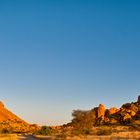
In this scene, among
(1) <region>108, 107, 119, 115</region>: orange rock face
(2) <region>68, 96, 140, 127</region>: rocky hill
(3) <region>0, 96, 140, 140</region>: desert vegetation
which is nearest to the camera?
(3) <region>0, 96, 140, 140</region>: desert vegetation

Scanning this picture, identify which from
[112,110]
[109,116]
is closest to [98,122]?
[109,116]

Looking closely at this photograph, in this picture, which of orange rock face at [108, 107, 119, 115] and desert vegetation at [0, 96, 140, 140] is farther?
orange rock face at [108, 107, 119, 115]

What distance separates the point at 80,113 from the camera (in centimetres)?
6344

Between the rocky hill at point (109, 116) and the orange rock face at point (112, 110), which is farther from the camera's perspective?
the orange rock face at point (112, 110)

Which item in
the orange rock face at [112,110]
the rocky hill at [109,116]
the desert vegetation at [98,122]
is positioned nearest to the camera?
the desert vegetation at [98,122]

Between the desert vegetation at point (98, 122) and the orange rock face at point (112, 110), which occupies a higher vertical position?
the orange rock face at point (112, 110)

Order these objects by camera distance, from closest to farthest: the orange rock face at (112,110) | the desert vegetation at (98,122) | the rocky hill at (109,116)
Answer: the desert vegetation at (98,122) < the rocky hill at (109,116) < the orange rock face at (112,110)

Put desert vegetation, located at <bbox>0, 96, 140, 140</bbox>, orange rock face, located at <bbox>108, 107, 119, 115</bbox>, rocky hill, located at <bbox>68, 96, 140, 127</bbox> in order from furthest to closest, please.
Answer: orange rock face, located at <bbox>108, 107, 119, 115</bbox> → rocky hill, located at <bbox>68, 96, 140, 127</bbox> → desert vegetation, located at <bbox>0, 96, 140, 140</bbox>

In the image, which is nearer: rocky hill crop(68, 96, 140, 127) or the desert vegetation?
the desert vegetation

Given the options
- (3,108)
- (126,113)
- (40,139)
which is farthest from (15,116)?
(40,139)

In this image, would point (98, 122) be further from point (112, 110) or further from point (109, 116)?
point (112, 110)

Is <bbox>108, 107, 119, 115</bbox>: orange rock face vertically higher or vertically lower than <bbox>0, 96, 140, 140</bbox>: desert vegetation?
higher

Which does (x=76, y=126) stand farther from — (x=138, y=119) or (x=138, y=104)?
(x=138, y=104)

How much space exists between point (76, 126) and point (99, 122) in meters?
25.1
